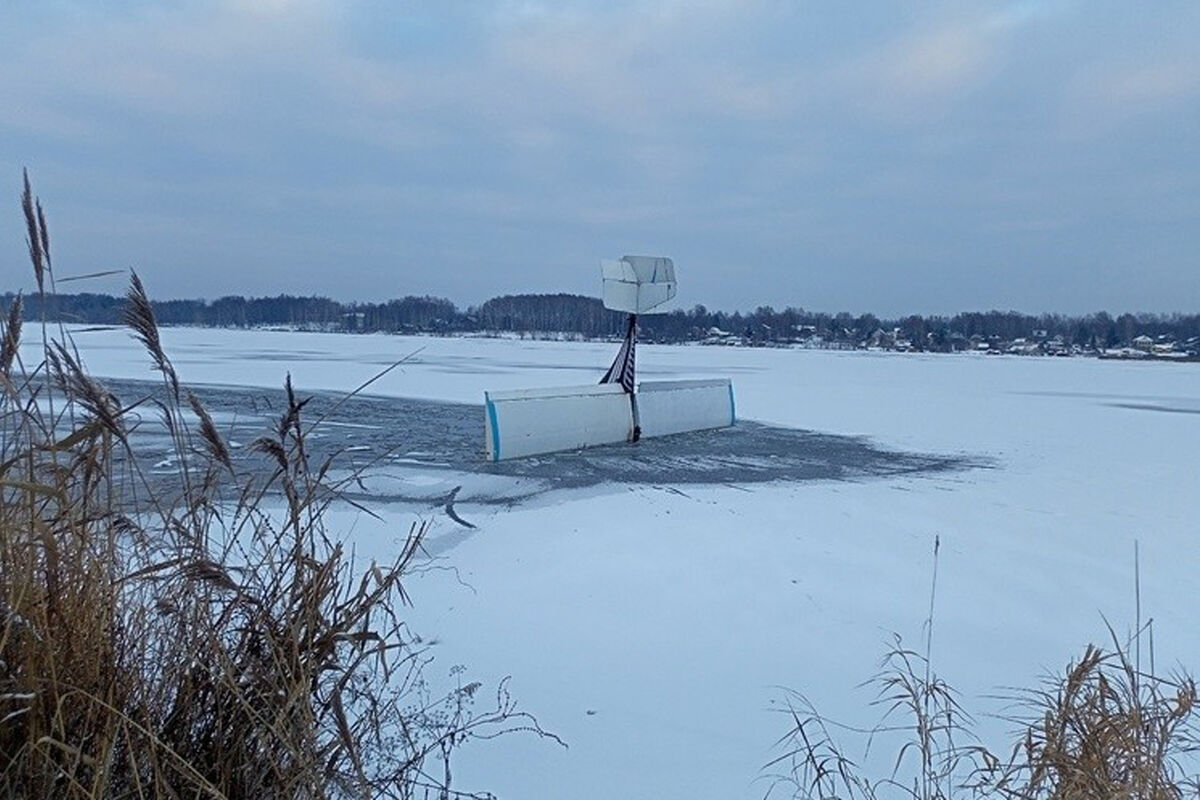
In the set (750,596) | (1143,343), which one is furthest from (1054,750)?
(1143,343)

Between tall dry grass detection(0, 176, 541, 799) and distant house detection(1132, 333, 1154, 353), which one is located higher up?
tall dry grass detection(0, 176, 541, 799)

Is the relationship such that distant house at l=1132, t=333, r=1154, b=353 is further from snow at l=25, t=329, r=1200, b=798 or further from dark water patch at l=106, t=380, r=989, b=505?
snow at l=25, t=329, r=1200, b=798

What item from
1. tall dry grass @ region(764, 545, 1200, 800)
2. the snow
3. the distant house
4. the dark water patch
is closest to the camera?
tall dry grass @ region(764, 545, 1200, 800)

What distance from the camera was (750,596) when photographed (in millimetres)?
5094

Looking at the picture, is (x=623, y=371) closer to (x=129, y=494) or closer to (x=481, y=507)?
(x=481, y=507)

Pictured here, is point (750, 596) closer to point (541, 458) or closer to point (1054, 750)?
point (1054, 750)

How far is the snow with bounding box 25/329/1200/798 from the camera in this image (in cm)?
336

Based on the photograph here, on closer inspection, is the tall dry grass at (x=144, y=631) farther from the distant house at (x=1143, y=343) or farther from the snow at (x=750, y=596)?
the distant house at (x=1143, y=343)

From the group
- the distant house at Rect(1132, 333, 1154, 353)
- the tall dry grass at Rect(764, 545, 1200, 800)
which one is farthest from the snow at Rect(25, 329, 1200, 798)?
the distant house at Rect(1132, 333, 1154, 353)

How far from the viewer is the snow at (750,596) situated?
11.0 ft

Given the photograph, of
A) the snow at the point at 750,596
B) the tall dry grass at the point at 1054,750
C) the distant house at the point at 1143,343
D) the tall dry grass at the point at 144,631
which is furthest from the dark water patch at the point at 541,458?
the distant house at the point at 1143,343

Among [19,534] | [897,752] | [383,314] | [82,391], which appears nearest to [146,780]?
[19,534]

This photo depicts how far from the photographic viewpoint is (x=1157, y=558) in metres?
6.13

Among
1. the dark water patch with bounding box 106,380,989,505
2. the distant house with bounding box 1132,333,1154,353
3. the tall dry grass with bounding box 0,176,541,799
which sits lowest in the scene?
the dark water patch with bounding box 106,380,989,505
